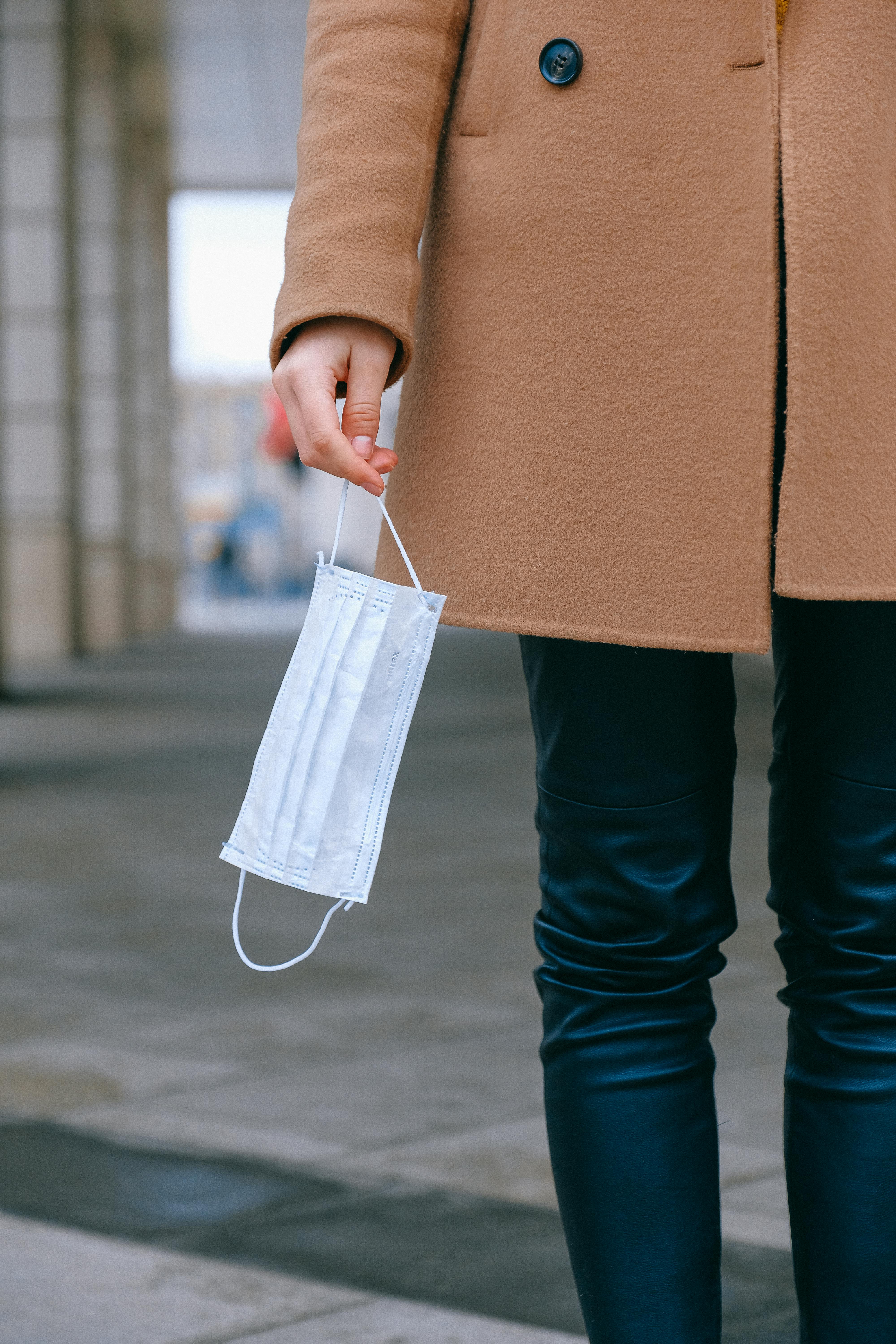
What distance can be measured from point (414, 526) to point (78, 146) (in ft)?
52.8

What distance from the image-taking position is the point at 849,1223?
4.17ft

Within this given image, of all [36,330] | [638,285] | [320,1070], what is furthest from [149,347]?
[638,285]

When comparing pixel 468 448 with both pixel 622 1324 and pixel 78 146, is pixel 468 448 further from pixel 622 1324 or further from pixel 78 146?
pixel 78 146

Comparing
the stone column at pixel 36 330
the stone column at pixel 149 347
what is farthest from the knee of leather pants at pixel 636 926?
the stone column at pixel 149 347

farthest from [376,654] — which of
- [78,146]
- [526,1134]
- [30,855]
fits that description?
[78,146]

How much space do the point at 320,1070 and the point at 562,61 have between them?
168 centimetres

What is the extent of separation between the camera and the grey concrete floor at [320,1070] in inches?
68.1

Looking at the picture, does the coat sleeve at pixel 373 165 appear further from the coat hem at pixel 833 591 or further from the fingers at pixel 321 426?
the coat hem at pixel 833 591

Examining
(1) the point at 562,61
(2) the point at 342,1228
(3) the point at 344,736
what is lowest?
(2) the point at 342,1228

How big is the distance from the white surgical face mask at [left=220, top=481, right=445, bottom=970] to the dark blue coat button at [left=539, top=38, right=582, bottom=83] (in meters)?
0.38

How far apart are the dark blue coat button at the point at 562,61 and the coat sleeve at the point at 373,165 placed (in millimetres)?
93

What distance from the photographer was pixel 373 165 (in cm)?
125

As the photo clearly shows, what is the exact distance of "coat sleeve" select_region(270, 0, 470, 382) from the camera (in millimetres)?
1241

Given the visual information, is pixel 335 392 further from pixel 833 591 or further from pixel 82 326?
pixel 82 326
